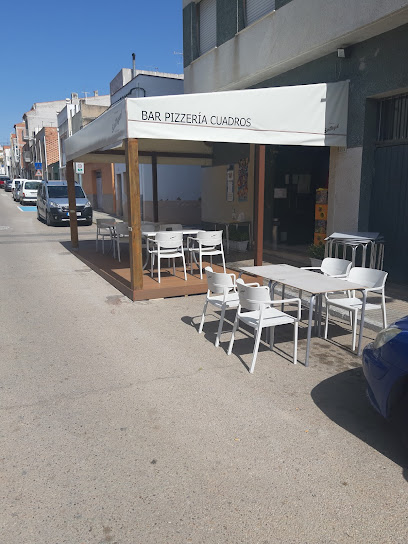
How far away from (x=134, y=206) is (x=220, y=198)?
8333 millimetres

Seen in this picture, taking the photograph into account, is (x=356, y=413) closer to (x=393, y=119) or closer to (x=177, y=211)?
(x=393, y=119)

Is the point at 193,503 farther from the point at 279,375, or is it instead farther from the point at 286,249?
the point at 286,249

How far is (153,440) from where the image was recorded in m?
3.20

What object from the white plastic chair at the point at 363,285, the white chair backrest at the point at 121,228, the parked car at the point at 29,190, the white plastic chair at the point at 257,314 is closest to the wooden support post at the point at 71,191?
the white chair backrest at the point at 121,228

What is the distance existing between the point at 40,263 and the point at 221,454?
29.3 feet

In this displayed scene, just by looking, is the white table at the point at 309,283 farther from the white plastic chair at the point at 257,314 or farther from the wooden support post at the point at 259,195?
the wooden support post at the point at 259,195

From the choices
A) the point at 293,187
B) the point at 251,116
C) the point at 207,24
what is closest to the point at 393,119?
the point at 251,116

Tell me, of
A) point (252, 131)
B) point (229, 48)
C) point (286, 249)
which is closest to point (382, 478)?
point (252, 131)

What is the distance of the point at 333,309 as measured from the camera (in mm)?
6504

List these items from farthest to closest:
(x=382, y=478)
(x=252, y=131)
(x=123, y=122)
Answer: (x=252, y=131)
(x=123, y=122)
(x=382, y=478)

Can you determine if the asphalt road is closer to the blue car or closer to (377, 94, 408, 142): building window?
the blue car

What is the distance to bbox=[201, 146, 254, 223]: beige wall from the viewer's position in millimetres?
13188

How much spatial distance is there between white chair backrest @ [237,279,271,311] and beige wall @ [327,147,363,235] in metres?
5.02

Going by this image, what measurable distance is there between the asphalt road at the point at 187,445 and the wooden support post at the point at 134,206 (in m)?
1.62
